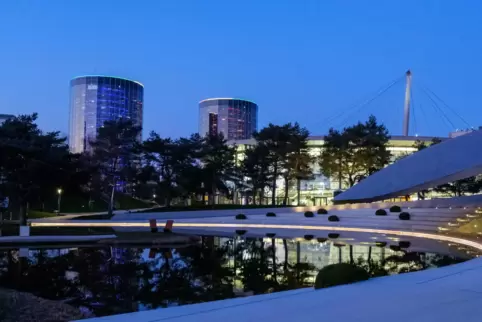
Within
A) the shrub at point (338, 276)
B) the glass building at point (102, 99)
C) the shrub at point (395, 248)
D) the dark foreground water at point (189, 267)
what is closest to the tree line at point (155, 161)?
the dark foreground water at point (189, 267)

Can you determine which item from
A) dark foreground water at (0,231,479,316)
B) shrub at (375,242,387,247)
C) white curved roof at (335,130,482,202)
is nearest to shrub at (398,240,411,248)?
dark foreground water at (0,231,479,316)

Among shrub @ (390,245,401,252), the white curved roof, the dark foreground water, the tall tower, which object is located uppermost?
the tall tower

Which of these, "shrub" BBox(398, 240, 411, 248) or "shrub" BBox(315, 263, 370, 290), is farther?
"shrub" BBox(398, 240, 411, 248)

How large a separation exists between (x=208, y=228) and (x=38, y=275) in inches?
633

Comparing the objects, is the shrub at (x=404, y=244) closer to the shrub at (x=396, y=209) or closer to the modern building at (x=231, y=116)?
the shrub at (x=396, y=209)

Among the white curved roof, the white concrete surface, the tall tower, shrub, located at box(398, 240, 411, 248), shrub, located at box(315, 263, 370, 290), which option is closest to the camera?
shrub, located at box(315, 263, 370, 290)

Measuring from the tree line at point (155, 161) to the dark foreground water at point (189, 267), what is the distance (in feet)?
38.8

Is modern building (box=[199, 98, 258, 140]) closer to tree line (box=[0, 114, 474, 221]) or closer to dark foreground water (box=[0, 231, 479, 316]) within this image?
tree line (box=[0, 114, 474, 221])

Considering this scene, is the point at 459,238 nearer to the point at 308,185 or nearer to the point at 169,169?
the point at 169,169

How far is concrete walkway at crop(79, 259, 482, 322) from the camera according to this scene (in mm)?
5589

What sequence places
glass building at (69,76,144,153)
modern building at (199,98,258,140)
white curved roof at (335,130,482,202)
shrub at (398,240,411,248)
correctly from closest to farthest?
shrub at (398,240,411,248), white curved roof at (335,130,482,202), glass building at (69,76,144,153), modern building at (199,98,258,140)

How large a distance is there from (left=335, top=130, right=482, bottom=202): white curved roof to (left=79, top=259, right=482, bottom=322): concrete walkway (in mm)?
10744

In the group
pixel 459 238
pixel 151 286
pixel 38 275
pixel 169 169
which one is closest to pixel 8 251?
pixel 38 275

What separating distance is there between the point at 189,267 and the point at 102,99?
11852 cm
